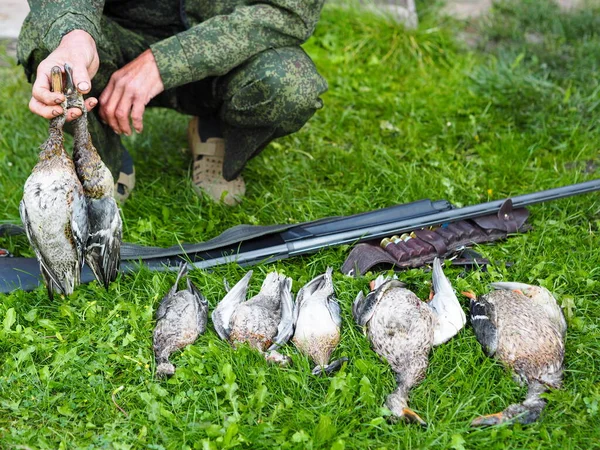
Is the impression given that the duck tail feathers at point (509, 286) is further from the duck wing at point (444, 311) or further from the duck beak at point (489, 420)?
the duck beak at point (489, 420)

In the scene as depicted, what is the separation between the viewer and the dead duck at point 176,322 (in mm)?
3193

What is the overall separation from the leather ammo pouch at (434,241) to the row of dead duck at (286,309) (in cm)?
25

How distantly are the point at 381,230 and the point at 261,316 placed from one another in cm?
97

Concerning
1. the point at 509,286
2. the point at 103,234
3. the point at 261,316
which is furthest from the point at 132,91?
the point at 509,286

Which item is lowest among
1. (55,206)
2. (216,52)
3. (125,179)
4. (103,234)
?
(125,179)

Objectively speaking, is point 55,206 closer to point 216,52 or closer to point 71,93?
point 71,93

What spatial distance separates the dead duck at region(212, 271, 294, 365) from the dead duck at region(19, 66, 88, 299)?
754 millimetres

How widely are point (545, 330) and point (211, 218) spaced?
2115 millimetres

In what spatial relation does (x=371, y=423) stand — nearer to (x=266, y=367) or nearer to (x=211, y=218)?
(x=266, y=367)

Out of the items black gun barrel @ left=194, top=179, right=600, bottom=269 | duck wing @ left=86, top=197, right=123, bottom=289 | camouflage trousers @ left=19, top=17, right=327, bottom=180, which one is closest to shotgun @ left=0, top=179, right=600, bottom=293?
black gun barrel @ left=194, top=179, right=600, bottom=269

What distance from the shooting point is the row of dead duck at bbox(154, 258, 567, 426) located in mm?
3100

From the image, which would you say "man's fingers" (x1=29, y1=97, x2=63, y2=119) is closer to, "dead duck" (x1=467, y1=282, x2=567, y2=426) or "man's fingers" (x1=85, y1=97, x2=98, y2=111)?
"man's fingers" (x1=85, y1=97, x2=98, y2=111)

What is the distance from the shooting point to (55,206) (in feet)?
9.66

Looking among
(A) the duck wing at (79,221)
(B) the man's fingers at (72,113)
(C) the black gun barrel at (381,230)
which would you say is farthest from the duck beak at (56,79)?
(C) the black gun barrel at (381,230)
